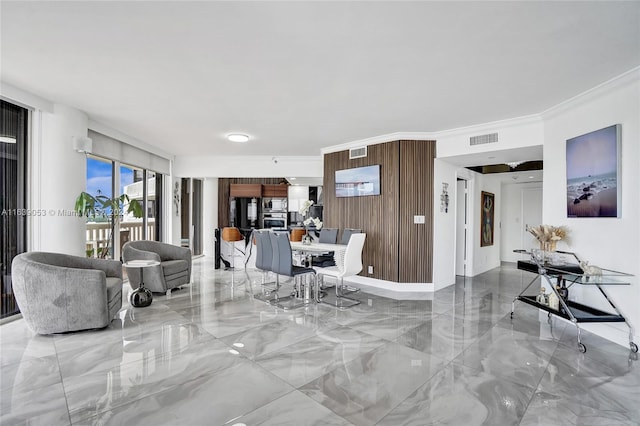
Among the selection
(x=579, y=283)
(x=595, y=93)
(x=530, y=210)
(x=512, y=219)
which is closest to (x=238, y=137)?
(x=595, y=93)

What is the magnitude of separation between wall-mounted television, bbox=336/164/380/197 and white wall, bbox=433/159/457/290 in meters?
1.01

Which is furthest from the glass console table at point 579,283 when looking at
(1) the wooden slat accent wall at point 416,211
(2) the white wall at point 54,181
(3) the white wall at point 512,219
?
(2) the white wall at point 54,181

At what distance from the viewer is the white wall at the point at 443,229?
212 inches

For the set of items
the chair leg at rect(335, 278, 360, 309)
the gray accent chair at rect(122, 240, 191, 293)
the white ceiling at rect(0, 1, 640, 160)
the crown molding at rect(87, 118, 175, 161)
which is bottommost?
the chair leg at rect(335, 278, 360, 309)

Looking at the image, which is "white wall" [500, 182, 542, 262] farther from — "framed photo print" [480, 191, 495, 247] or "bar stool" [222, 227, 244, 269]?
"bar stool" [222, 227, 244, 269]

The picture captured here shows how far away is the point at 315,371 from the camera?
2.53m

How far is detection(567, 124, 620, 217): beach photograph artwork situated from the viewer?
10.5ft

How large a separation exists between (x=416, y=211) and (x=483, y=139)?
4.92ft

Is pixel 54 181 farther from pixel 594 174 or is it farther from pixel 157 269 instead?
pixel 594 174

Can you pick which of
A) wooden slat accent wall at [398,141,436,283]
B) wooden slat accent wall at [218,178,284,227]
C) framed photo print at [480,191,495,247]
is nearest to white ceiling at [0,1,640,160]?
wooden slat accent wall at [398,141,436,283]

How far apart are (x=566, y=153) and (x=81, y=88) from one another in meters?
5.73

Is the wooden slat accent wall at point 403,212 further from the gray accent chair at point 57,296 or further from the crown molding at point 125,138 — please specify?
the crown molding at point 125,138

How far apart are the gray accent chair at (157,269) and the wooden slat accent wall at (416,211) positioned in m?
3.64

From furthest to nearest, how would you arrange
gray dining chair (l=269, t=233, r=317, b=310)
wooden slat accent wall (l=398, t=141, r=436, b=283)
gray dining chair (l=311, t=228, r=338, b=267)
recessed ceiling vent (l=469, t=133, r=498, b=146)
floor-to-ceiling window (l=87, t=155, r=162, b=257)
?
wooden slat accent wall (l=398, t=141, r=436, b=283) < gray dining chair (l=311, t=228, r=338, b=267) < floor-to-ceiling window (l=87, t=155, r=162, b=257) < recessed ceiling vent (l=469, t=133, r=498, b=146) < gray dining chair (l=269, t=233, r=317, b=310)
